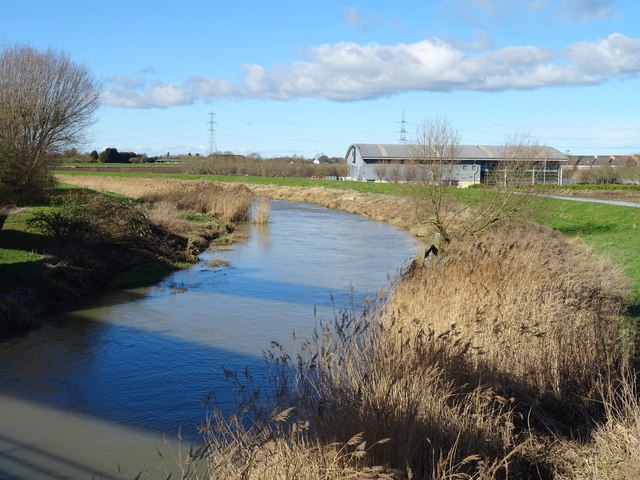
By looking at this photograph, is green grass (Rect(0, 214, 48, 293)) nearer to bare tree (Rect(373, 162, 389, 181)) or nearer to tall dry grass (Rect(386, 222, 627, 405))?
tall dry grass (Rect(386, 222, 627, 405))

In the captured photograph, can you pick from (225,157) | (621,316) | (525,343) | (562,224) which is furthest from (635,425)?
(225,157)

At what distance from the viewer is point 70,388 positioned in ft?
29.4

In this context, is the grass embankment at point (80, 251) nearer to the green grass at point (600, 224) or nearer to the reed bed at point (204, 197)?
the reed bed at point (204, 197)

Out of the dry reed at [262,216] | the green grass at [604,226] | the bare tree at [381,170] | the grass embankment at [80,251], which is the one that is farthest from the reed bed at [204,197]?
the bare tree at [381,170]

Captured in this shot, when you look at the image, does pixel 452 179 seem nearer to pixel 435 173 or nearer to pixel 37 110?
pixel 435 173

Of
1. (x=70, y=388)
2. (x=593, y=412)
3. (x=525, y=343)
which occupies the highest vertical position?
(x=525, y=343)

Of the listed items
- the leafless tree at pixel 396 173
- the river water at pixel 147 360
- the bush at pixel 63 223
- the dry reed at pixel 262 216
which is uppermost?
the leafless tree at pixel 396 173

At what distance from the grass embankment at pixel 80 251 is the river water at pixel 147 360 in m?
0.62

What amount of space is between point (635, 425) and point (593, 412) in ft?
3.70

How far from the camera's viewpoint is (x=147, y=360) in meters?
10.2

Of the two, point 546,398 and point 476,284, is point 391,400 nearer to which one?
point 546,398

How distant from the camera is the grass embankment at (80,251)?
13359 mm

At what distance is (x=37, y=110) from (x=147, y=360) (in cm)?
2272

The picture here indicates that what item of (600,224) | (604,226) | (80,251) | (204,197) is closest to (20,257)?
(80,251)
